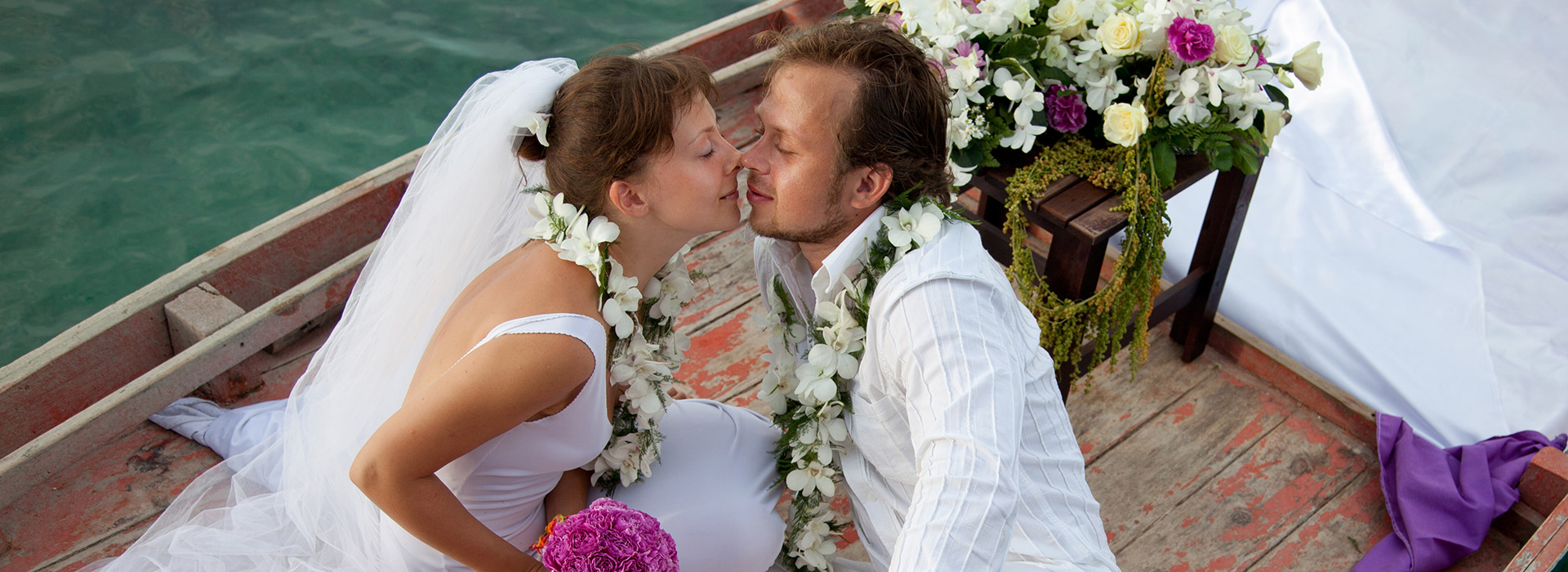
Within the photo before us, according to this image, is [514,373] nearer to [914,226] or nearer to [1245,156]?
[914,226]

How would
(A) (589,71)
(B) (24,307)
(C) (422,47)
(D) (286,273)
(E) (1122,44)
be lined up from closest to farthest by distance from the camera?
(A) (589,71) < (E) (1122,44) < (D) (286,273) < (B) (24,307) < (C) (422,47)

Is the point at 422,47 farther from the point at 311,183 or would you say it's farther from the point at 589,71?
the point at 589,71

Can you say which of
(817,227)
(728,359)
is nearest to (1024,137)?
(817,227)

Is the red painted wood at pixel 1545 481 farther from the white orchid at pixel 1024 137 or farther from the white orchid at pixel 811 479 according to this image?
the white orchid at pixel 811 479

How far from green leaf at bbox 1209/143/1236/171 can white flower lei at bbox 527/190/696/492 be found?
1.27 metres

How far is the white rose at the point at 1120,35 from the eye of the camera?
92.7 inches

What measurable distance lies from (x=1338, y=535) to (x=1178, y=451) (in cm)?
43

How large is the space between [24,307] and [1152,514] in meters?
4.94

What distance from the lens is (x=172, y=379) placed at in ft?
8.29

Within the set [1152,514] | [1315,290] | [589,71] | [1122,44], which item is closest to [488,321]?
[589,71]

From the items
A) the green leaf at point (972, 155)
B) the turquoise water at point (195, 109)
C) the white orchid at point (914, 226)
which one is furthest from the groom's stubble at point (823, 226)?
the turquoise water at point (195, 109)

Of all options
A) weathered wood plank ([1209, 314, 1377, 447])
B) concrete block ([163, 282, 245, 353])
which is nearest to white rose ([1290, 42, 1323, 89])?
weathered wood plank ([1209, 314, 1377, 447])

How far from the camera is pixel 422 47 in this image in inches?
252

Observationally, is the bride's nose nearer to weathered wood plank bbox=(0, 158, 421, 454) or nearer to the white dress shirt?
the white dress shirt
